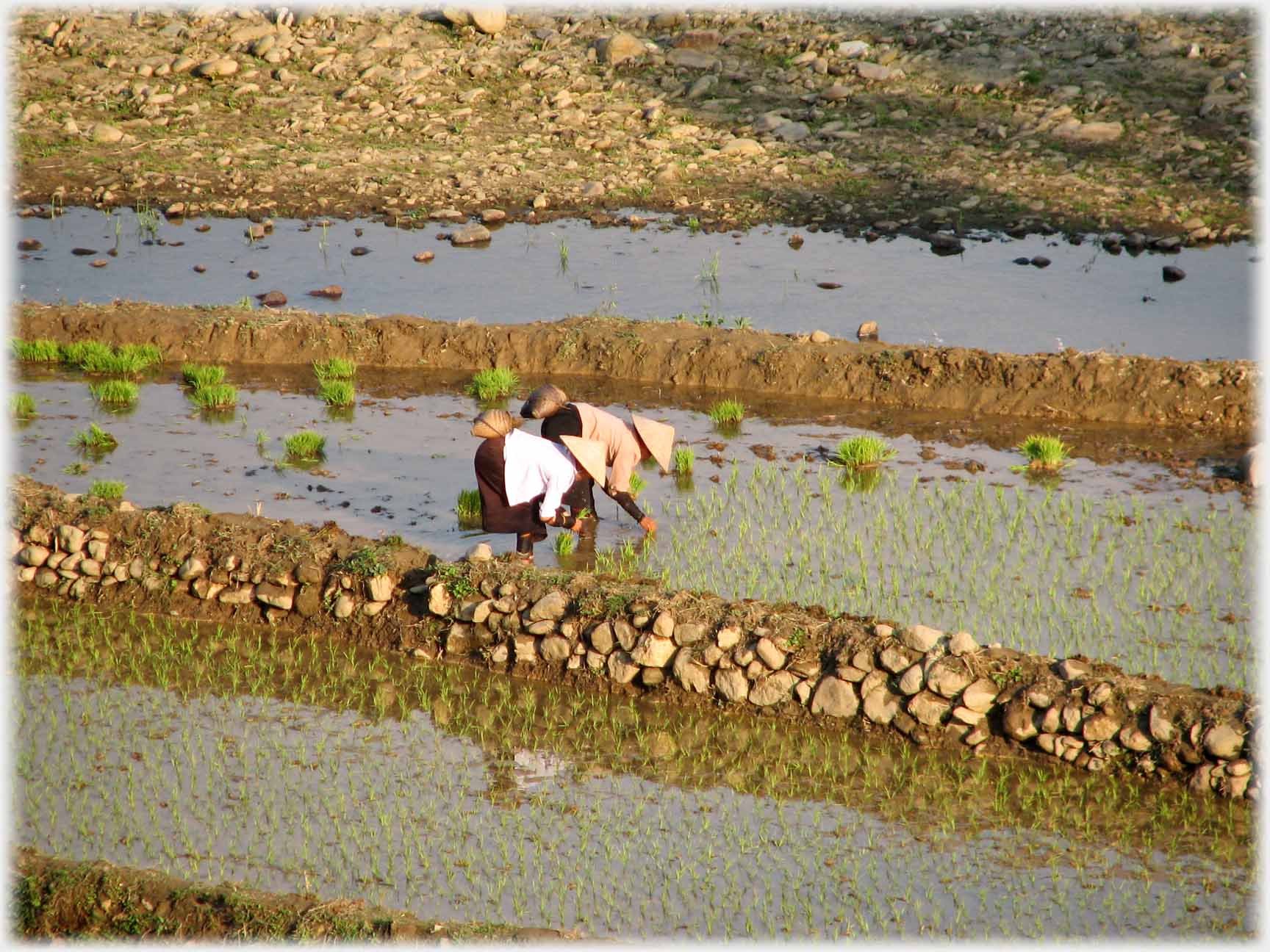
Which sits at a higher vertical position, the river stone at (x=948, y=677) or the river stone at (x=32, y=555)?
the river stone at (x=32, y=555)

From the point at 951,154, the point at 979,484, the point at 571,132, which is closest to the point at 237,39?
the point at 571,132

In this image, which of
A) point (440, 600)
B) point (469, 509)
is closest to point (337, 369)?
point (469, 509)

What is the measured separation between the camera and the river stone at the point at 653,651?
5996mm

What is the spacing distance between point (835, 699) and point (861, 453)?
3292mm

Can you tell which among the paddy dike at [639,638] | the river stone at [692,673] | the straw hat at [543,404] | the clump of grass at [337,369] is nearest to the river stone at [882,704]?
the paddy dike at [639,638]

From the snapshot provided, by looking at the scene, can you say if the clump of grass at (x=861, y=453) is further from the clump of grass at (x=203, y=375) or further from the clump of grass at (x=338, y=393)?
the clump of grass at (x=203, y=375)

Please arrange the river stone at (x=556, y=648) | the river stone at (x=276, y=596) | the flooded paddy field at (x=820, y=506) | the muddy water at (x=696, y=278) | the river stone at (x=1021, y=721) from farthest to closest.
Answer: the muddy water at (x=696, y=278)
the river stone at (x=276, y=596)
the flooded paddy field at (x=820, y=506)
the river stone at (x=556, y=648)
the river stone at (x=1021, y=721)

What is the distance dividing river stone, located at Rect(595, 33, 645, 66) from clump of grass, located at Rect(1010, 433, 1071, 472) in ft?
44.0

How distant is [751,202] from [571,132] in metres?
3.26

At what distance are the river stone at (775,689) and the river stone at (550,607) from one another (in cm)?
92

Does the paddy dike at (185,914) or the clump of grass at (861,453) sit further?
the clump of grass at (861,453)

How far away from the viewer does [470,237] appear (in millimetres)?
15836

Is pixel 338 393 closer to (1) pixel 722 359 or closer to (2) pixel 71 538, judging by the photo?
(1) pixel 722 359

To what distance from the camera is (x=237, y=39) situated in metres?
21.1
